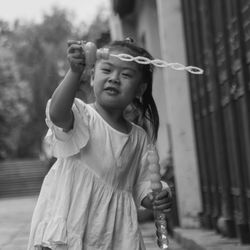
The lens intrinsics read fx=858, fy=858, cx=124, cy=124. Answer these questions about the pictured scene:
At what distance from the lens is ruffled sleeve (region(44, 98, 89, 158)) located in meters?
4.04

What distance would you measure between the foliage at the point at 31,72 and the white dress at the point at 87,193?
46.5 metres

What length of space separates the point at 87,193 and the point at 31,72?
5741 cm

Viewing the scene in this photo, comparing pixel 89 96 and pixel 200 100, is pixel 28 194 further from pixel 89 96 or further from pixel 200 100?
pixel 89 96

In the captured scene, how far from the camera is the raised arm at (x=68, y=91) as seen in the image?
3.66m

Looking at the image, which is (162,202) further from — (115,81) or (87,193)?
(115,81)

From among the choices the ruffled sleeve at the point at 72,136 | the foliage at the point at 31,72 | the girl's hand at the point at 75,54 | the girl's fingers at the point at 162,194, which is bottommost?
the girl's fingers at the point at 162,194

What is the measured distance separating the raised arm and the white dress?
0.07m

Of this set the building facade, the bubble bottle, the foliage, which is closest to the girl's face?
the bubble bottle

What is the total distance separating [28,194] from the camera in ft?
155

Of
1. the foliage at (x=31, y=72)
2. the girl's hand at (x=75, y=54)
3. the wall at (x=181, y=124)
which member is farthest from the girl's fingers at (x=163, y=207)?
the foliage at (x=31, y=72)

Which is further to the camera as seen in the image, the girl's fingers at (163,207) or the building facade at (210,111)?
the building facade at (210,111)

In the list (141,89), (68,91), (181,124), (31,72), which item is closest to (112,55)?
(68,91)

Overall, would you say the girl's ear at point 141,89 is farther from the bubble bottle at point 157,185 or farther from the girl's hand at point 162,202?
the girl's hand at point 162,202

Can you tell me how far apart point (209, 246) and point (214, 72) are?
6.85 feet
